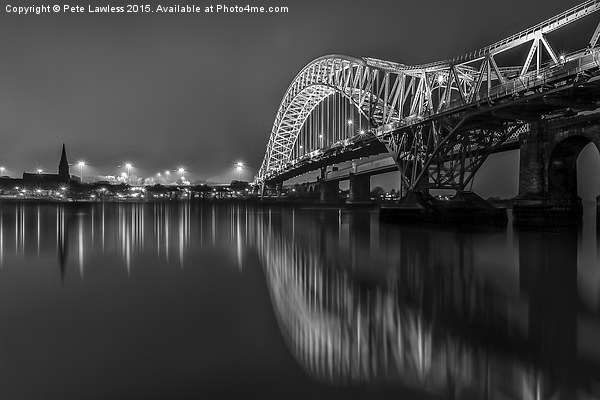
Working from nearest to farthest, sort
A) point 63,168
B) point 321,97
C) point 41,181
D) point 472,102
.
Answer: point 472,102
point 321,97
point 41,181
point 63,168

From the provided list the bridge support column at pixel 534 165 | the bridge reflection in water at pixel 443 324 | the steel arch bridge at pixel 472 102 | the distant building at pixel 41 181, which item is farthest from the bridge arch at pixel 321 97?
the distant building at pixel 41 181

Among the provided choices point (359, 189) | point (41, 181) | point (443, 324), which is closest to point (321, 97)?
point (359, 189)

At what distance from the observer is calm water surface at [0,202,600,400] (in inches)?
125

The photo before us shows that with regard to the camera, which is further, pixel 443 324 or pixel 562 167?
pixel 562 167

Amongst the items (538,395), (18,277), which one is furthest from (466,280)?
(18,277)

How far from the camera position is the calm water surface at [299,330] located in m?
3.18

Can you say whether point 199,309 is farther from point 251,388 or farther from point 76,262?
point 76,262

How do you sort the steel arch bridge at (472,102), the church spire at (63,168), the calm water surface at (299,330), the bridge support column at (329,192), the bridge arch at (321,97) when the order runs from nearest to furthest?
1. the calm water surface at (299,330)
2. the steel arch bridge at (472,102)
3. the bridge arch at (321,97)
4. the bridge support column at (329,192)
5. the church spire at (63,168)

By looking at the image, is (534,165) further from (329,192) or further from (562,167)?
(329,192)

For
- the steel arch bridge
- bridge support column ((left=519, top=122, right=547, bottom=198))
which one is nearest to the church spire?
the steel arch bridge

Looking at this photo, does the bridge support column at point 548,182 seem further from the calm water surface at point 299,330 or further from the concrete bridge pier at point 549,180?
the calm water surface at point 299,330

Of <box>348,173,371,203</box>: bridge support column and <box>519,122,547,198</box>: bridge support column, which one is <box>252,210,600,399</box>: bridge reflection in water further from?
<box>348,173,371,203</box>: bridge support column

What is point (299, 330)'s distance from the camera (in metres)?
4.55

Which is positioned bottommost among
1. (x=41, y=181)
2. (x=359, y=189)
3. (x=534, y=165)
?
(x=359, y=189)
